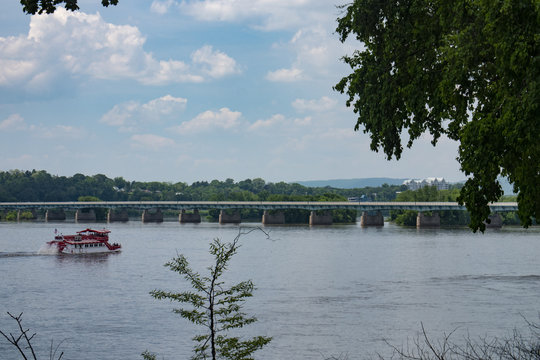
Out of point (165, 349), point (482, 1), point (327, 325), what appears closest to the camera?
point (482, 1)

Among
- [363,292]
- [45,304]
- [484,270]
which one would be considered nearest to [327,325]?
[363,292]

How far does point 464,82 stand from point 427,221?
168m

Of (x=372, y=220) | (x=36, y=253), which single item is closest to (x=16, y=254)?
(x=36, y=253)

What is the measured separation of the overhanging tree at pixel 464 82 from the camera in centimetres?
1928

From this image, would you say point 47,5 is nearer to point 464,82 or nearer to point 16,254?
point 464,82

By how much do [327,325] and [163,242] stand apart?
87.8 m

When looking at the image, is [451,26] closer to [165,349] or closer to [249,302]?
[165,349]

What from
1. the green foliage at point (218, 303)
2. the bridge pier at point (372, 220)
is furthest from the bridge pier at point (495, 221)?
the green foliage at point (218, 303)

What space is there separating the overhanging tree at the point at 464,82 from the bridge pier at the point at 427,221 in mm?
159457

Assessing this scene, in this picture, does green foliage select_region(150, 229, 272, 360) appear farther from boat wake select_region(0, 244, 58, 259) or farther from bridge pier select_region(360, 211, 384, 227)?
bridge pier select_region(360, 211, 384, 227)

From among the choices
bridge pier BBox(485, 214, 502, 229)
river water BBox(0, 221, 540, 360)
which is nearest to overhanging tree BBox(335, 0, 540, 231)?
river water BBox(0, 221, 540, 360)

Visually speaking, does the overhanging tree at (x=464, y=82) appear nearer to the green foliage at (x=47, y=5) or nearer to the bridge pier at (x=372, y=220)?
the green foliage at (x=47, y=5)

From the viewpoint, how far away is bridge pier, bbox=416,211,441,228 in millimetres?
186625

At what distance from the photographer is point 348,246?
114m
